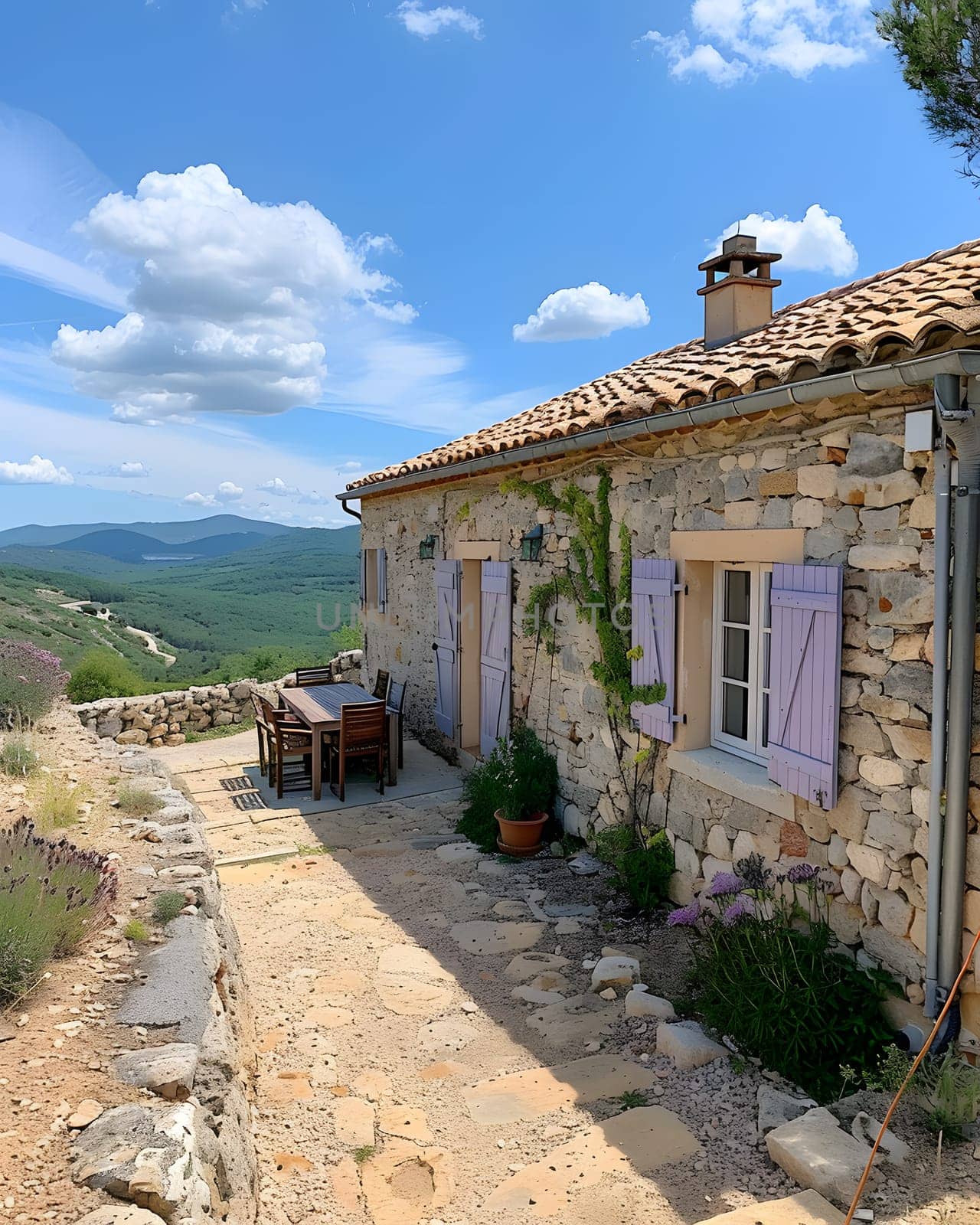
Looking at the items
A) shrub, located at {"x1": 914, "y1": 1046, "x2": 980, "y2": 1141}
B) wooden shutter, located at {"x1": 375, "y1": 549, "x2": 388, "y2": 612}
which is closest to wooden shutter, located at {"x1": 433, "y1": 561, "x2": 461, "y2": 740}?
wooden shutter, located at {"x1": 375, "y1": 549, "x2": 388, "y2": 612}

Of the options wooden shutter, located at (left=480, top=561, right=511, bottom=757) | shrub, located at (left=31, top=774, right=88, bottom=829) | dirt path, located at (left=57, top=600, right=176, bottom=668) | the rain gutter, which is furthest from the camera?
dirt path, located at (left=57, top=600, right=176, bottom=668)

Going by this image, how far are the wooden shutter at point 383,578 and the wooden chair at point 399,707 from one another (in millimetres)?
1086

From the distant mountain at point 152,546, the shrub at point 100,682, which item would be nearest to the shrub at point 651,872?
the shrub at point 100,682

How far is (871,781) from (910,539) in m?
1.05

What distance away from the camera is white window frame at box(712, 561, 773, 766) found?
14.6 ft

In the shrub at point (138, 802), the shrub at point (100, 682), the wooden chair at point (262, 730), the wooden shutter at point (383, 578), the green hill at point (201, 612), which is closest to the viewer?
the shrub at point (138, 802)

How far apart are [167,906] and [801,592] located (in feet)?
10.2

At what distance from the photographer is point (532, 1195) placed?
276 centimetres

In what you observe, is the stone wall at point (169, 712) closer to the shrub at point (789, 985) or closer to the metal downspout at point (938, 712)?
the shrub at point (789, 985)

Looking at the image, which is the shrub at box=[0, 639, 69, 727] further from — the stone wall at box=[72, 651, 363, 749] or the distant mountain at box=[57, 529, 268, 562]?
the distant mountain at box=[57, 529, 268, 562]

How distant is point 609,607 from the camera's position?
562 cm

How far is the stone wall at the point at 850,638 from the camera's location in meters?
3.37

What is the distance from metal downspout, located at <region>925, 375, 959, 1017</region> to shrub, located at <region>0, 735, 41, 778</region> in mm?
5142

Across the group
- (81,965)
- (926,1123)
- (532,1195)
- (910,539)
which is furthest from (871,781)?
(81,965)
